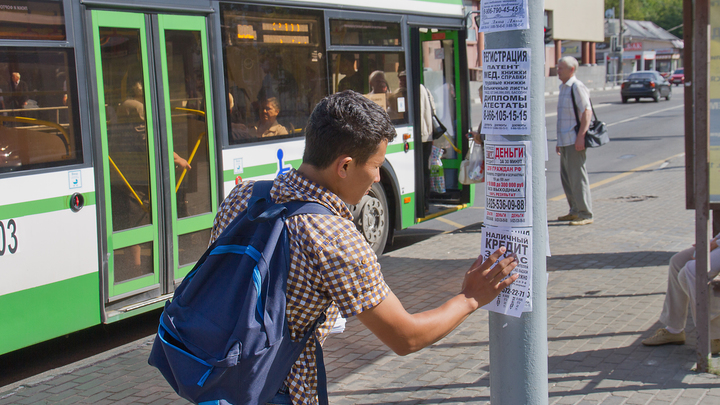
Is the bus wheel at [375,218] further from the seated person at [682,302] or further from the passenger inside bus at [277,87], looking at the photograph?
the seated person at [682,302]

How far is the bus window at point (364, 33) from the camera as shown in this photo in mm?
7406

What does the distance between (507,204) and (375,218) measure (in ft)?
17.7

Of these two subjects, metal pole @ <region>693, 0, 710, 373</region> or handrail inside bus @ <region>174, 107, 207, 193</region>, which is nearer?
metal pole @ <region>693, 0, 710, 373</region>

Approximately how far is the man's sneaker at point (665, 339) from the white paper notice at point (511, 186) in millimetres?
2591

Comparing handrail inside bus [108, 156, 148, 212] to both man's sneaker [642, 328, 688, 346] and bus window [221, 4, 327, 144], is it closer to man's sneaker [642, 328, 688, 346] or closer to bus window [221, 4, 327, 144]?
bus window [221, 4, 327, 144]

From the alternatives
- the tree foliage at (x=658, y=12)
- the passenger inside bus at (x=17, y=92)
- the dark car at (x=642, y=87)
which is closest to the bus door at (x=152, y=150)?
the passenger inside bus at (x=17, y=92)

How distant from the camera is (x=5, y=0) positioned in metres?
4.62

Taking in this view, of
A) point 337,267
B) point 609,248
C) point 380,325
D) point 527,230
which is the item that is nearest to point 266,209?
point 337,267

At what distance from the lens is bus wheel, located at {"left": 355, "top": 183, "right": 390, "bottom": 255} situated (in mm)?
7760

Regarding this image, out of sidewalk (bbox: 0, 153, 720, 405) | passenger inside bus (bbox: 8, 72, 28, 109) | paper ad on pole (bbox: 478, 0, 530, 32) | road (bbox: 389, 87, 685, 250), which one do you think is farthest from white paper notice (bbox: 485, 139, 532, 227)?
road (bbox: 389, 87, 685, 250)

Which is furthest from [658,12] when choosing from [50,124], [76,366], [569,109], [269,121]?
[76,366]

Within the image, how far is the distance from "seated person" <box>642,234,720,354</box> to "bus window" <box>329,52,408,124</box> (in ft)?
12.9

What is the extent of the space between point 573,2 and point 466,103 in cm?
4984

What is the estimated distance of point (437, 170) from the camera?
30.2 feet
